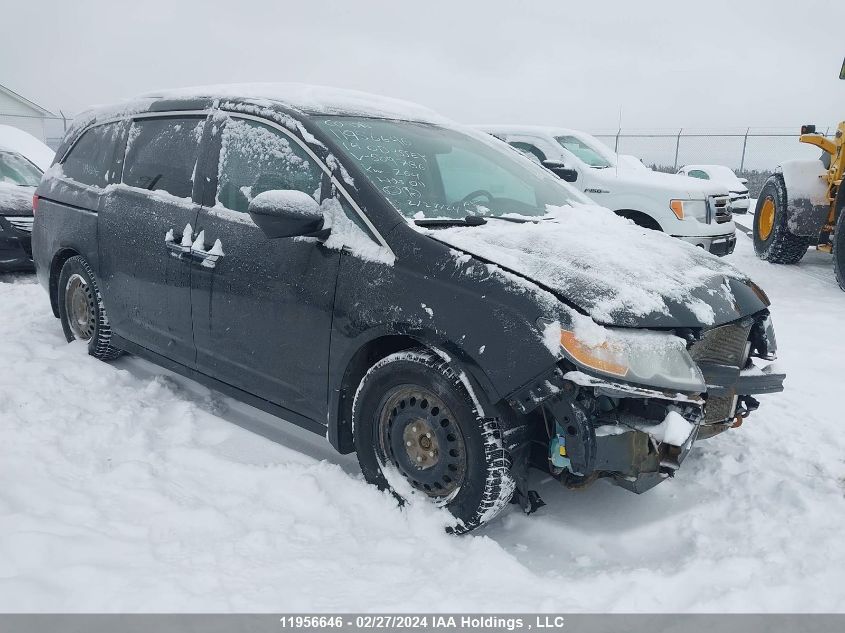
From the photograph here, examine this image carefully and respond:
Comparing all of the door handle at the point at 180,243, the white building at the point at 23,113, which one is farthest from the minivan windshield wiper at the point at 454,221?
the white building at the point at 23,113

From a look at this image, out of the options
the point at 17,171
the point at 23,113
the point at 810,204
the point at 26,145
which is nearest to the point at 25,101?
the point at 23,113

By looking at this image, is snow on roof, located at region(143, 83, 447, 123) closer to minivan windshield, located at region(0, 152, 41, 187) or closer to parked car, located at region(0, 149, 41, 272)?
parked car, located at region(0, 149, 41, 272)

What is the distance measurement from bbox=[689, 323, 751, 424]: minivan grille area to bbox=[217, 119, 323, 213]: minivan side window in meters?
1.81

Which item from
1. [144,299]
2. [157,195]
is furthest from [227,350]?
[157,195]

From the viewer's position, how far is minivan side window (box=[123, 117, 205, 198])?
147 inches

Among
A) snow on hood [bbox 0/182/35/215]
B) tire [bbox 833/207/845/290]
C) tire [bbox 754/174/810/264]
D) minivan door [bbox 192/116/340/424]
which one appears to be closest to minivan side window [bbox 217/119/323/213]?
minivan door [bbox 192/116/340/424]

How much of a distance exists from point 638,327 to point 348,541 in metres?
1.42

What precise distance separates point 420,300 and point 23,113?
34.1m

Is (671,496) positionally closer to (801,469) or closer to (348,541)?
(801,469)

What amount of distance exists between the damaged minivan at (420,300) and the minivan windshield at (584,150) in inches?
210

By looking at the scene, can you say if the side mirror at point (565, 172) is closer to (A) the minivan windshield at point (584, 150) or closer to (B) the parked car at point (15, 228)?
(A) the minivan windshield at point (584, 150)

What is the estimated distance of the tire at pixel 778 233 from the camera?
8.87 meters

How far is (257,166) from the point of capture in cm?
336

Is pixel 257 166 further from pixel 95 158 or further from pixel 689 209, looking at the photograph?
pixel 689 209
